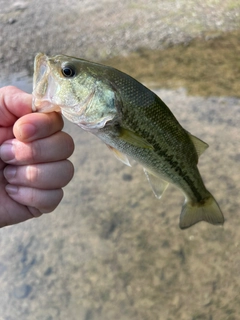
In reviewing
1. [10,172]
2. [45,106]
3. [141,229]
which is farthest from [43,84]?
[141,229]

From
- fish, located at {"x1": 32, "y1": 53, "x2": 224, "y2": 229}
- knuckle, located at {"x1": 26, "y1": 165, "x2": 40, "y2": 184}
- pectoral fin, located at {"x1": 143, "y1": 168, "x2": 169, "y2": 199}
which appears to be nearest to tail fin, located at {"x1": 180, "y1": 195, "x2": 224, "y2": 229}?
pectoral fin, located at {"x1": 143, "y1": 168, "x2": 169, "y2": 199}

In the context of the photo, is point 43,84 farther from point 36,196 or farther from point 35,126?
point 36,196

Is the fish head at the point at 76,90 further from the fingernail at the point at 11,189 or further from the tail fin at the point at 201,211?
the tail fin at the point at 201,211

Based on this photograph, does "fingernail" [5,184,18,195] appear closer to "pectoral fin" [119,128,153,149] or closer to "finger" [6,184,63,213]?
"finger" [6,184,63,213]

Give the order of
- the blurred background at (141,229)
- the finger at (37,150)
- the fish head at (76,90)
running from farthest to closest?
the blurred background at (141,229)
the finger at (37,150)
the fish head at (76,90)

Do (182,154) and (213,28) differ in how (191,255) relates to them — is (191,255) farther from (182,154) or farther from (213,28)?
(213,28)

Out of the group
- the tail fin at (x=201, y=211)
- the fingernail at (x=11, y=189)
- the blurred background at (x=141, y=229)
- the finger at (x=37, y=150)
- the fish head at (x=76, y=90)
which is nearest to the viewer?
the fish head at (x=76, y=90)

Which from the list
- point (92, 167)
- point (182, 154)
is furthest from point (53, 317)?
point (182, 154)

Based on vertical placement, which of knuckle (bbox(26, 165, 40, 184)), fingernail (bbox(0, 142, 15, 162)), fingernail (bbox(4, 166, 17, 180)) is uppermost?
fingernail (bbox(0, 142, 15, 162))

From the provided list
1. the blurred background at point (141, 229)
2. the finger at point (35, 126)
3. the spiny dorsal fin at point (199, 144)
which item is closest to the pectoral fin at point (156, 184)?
the spiny dorsal fin at point (199, 144)
